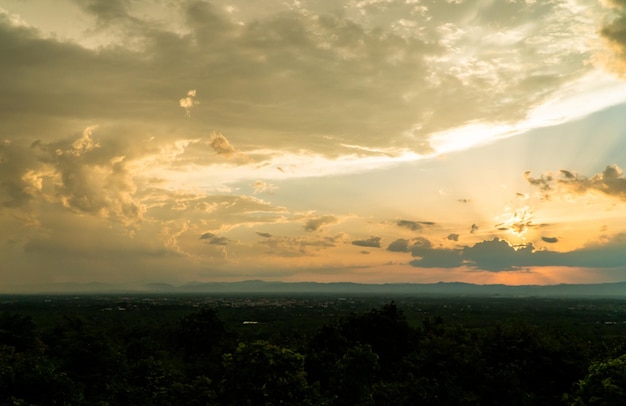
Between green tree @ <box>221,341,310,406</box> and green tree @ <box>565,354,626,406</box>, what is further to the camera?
green tree @ <box>221,341,310,406</box>

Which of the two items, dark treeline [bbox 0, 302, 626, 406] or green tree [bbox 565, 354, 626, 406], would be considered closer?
green tree [bbox 565, 354, 626, 406]

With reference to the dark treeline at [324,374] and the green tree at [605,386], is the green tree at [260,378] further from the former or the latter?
the green tree at [605,386]

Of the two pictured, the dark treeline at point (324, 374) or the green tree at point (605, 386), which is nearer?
the green tree at point (605, 386)

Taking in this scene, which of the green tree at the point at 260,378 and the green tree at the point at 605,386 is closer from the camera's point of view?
the green tree at the point at 605,386

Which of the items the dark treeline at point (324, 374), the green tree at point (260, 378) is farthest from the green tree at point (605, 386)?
the green tree at point (260, 378)

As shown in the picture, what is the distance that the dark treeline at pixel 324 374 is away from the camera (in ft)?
79.0

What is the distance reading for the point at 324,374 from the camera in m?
44.8

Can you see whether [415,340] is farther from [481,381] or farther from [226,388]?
[226,388]

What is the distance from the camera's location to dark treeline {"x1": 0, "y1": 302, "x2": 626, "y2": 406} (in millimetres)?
24078

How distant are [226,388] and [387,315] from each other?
1540 inches

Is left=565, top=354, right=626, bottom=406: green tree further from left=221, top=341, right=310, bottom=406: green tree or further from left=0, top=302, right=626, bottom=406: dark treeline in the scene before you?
left=221, top=341, right=310, bottom=406: green tree

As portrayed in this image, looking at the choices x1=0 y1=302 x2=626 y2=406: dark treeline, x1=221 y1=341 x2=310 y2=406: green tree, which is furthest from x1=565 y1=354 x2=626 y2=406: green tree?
x1=221 y1=341 x2=310 y2=406: green tree

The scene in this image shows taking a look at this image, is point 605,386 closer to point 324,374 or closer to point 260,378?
point 260,378

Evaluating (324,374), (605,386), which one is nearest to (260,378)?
(605,386)
